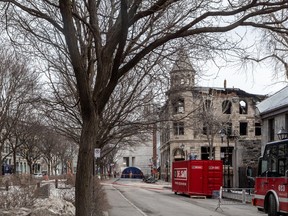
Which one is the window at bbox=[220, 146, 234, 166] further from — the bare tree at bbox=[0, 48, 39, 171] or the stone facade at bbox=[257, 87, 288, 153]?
the bare tree at bbox=[0, 48, 39, 171]

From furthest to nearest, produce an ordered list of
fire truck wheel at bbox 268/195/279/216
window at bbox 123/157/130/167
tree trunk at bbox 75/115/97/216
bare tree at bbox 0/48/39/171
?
window at bbox 123/157/130/167 < bare tree at bbox 0/48/39/171 < fire truck wheel at bbox 268/195/279/216 < tree trunk at bbox 75/115/97/216

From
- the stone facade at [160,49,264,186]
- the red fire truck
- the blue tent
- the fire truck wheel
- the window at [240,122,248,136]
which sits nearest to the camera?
the red fire truck

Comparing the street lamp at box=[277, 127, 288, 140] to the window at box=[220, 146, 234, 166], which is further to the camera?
the window at box=[220, 146, 234, 166]

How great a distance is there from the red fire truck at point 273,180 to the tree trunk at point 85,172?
36.2ft

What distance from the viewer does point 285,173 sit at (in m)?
17.6

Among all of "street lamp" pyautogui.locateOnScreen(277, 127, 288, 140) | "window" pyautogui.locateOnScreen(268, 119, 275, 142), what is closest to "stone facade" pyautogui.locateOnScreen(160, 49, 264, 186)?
"window" pyautogui.locateOnScreen(268, 119, 275, 142)

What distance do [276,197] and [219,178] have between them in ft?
60.1

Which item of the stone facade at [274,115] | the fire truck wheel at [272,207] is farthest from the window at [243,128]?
the fire truck wheel at [272,207]

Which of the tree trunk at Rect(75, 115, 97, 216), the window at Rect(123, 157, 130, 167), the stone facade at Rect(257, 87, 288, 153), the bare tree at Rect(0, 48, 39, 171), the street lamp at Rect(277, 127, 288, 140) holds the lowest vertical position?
the window at Rect(123, 157, 130, 167)

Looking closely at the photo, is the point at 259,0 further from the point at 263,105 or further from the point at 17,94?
the point at 263,105

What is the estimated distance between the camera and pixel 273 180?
18.6 metres

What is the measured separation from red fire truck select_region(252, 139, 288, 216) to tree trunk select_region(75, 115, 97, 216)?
11.0 meters

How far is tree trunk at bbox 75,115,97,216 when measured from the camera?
26.0 ft

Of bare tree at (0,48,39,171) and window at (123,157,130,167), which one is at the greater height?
bare tree at (0,48,39,171)
